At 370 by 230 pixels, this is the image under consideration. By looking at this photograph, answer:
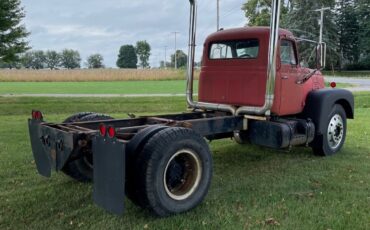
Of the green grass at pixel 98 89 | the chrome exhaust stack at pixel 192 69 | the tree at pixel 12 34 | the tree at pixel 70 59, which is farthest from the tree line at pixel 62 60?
the chrome exhaust stack at pixel 192 69

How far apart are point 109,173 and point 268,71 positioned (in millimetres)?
3115

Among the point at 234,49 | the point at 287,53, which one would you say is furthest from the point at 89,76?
the point at 287,53

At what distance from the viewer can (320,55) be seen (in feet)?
24.4

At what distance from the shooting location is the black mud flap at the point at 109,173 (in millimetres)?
4312

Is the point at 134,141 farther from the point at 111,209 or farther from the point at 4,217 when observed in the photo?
the point at 4,217

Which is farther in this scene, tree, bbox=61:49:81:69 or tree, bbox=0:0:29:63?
tree, bbox=61:49:81:69

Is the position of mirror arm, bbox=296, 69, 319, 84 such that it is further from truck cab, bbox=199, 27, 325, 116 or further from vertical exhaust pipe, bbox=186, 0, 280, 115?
vertical exhaust pipe, bbox=186, 0, 280, 115

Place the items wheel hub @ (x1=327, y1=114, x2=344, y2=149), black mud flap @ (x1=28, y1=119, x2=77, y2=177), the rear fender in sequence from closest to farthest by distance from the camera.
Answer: black mud flap @ (x1=28, y1=119, x2=77, y2=177)
the rear fender
wheel hub @ (x1=327, y1=114, x2=344, y2=149)

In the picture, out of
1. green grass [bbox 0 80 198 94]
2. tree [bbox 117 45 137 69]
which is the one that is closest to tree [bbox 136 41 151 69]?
tree [bbox 117 45 137 69]

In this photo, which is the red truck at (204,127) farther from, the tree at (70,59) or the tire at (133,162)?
the tree at (70,59)

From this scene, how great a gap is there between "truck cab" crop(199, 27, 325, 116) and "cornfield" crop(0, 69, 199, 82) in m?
47.6

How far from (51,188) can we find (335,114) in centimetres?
520

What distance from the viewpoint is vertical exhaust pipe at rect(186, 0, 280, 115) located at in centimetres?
633

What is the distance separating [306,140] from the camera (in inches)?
287
